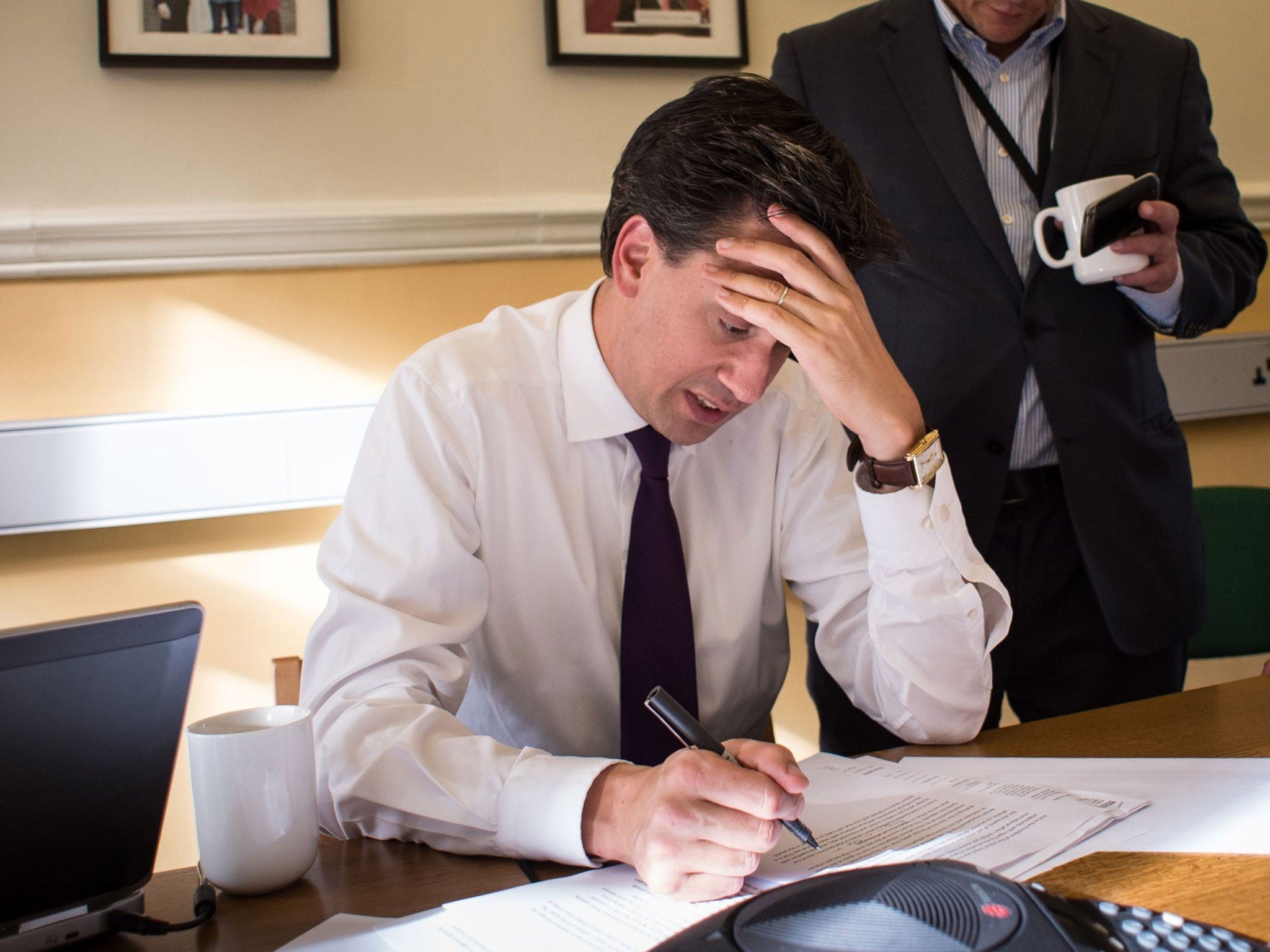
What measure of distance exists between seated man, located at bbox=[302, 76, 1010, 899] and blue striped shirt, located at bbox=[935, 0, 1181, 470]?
13.8 inches

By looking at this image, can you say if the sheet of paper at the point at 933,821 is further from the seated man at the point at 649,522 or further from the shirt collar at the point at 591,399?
the shirt collar at the point at 591,399

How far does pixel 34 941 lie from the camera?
713 mm

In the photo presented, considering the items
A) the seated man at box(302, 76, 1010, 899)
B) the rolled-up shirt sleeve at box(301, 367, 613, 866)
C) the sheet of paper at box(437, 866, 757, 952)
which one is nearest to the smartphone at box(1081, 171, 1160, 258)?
the seated man at box(302, 76, 1010, 899)

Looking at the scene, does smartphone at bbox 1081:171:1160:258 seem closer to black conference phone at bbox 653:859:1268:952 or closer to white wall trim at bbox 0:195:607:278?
white wall trim at bbox 0:195:607:278

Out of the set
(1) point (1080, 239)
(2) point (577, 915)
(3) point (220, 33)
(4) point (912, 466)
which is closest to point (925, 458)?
(4) point (912, 466)

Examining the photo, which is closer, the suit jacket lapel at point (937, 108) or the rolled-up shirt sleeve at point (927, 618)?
the rolled-up shirt sleeve at point (927, 618)

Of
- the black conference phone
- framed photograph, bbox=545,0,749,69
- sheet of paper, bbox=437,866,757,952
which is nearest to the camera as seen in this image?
the black conference phone

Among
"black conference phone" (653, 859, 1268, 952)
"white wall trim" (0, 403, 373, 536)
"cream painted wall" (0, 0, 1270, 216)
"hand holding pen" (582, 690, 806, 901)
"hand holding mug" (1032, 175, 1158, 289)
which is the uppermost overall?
"cream painted wall" (0, 0, 1270, 216)

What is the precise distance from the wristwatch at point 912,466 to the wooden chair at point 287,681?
0.68 metres

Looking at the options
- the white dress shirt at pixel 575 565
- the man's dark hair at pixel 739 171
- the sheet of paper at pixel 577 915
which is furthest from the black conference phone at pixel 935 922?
the man's dark hair at pixel 739 171

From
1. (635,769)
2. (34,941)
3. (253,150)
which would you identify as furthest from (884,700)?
(253,150)

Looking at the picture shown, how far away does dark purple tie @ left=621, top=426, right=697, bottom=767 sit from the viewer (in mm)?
1172

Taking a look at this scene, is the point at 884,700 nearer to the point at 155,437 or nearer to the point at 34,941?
the point at 34,941

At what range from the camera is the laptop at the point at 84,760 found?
660 millimetres
